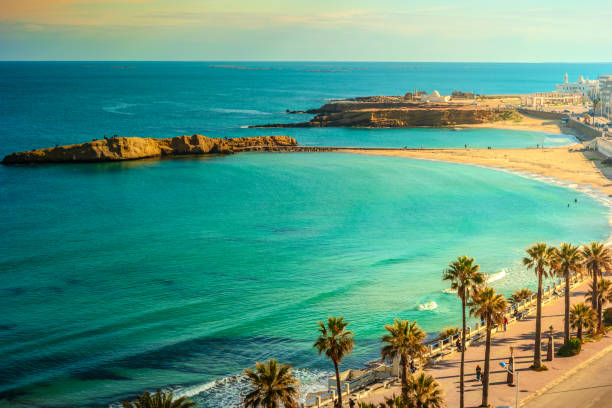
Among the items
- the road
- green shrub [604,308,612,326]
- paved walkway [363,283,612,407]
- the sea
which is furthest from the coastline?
the road

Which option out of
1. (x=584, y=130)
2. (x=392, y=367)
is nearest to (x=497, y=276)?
(x=392, y=367)

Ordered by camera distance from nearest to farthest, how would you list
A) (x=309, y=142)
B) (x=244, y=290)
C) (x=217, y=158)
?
(x=244, y=290)
(x=217, y=158)
(x=309, y=142)

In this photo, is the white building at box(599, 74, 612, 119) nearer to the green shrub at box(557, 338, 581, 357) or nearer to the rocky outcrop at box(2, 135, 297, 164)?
the rocky outcrop at box(2, 135, 297, 164)

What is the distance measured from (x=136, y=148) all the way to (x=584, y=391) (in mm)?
90708

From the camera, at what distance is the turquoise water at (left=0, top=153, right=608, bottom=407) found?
113 ft

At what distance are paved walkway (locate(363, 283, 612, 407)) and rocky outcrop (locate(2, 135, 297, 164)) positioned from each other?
82020 millimetres

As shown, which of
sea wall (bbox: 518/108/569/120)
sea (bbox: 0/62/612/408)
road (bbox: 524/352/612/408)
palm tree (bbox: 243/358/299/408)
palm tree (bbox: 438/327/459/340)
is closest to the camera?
palm tree (bbox: 243/358/299/408)

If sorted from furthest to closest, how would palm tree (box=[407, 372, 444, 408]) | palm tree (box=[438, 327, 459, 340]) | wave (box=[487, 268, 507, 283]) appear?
1. wave (box=[487, 268, 507, 283])
2. palm tree (box=[438, 327, 459, 340])
3. palm tree (box=[407, 372, 444, 408])

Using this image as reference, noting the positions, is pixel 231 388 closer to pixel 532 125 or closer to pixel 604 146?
pixel 604 146

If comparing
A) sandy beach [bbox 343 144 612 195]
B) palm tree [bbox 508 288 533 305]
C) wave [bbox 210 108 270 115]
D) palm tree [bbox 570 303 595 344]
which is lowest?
palm tree [bbox 508 288 533 305]

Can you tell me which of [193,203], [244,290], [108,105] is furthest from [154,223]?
[108,105]

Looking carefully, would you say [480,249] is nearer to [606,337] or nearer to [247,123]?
[606,337]

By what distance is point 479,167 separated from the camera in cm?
9662

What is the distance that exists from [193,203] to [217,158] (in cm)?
3680
